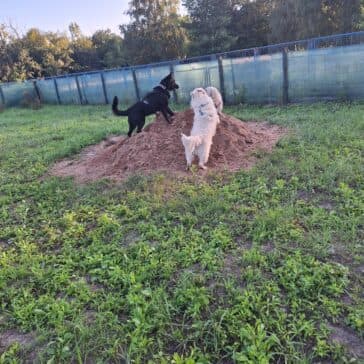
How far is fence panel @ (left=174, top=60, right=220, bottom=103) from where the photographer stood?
34.3 feet

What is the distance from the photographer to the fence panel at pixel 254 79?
9.15 meters

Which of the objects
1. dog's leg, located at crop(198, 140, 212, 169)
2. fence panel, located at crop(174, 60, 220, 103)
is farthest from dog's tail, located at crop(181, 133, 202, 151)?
fence panel, located at crop(174, 60, 220, 103)

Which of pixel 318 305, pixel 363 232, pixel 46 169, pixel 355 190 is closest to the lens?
pixel 318 305

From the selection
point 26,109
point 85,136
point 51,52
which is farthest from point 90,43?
point 85,136

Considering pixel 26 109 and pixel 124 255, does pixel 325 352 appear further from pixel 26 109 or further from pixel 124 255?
pixel 26 109

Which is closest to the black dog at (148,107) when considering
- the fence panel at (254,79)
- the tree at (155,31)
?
the fence panel at (254,79)

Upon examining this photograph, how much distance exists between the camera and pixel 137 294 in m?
2.27

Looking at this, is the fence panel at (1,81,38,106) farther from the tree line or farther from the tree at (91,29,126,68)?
the tree at (91,29,126,68)

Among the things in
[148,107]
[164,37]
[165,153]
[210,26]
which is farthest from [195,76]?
[164,37]

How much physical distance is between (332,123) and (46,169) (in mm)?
5076

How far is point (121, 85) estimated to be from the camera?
45.3 ft

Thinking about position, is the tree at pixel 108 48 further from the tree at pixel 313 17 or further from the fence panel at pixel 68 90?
the fence panel at pixel 68 90

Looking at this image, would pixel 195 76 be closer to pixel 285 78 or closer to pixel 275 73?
pixel 275 73

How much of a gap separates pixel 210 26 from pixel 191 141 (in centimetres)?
2676
